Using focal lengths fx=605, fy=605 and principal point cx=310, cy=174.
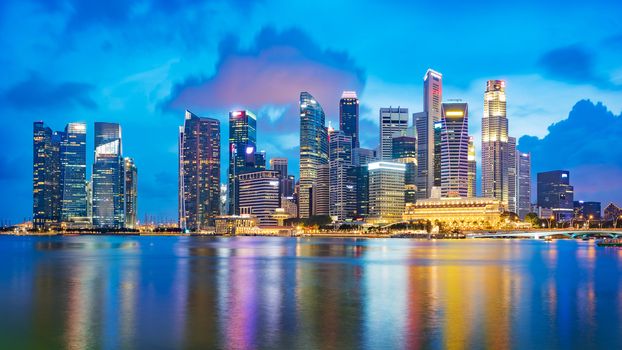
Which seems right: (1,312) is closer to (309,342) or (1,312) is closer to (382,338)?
(309,342)

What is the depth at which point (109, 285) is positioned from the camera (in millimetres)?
55156

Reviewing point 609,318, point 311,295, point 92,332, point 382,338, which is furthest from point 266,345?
point 609,318

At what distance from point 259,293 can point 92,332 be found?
18251 mm

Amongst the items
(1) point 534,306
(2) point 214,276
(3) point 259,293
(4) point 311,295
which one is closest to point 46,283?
(2) point 214,276

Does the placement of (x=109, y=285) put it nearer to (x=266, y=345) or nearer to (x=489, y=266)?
(x=266, y=345)

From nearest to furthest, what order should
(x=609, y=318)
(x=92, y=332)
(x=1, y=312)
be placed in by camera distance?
(x=92, y=332), (x=609, y=318), (x=1, y=312)

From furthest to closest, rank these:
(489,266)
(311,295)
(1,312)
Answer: (489,266) → (311,295) → (1,312)

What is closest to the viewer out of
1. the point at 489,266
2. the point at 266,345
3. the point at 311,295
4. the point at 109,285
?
the point at 266,345

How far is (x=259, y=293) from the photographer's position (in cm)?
4869

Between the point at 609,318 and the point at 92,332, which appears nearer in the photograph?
the point at 92,332

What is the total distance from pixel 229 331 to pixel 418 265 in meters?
49.9

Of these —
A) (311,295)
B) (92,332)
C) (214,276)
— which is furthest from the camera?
(214,276)

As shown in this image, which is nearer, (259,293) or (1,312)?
(1,312)

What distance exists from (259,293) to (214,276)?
16.1 meters
